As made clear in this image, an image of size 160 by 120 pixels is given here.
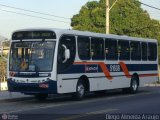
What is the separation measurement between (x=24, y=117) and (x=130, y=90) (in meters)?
13.4

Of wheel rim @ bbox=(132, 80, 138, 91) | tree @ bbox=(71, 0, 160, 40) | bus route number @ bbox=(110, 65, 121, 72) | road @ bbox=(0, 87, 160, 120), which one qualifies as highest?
tree @ bbox=(71, 0, 160, 40)

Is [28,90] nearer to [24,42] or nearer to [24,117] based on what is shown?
[24,42]

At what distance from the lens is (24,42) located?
22.1m

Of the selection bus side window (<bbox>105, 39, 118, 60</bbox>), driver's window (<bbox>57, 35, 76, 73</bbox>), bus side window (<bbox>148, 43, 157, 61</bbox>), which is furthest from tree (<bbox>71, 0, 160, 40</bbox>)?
driver's window (<bbox>57, 35, 76, 73</bbox>)

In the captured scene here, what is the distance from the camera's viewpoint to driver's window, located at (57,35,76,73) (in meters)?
21.6

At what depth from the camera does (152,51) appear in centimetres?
3050

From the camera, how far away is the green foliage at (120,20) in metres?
60.9

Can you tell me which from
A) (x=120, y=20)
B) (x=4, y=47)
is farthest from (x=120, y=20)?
(x=4, y=47)

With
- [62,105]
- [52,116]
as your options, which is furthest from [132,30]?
[52,116]

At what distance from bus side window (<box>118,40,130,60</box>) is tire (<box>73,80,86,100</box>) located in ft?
13.9

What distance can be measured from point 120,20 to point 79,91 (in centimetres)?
3895

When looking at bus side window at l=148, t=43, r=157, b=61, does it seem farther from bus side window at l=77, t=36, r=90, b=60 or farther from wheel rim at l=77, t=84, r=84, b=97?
wheel rim at l=77, t=84, r=84, b=97

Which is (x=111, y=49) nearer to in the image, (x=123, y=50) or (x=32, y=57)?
(x=123, y=50)

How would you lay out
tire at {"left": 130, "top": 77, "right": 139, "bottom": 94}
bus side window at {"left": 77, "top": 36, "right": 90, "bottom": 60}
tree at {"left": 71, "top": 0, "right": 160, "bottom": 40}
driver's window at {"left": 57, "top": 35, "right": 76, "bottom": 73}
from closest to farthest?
driver's window at {"left": 57, "top": 35, "right": 76, "bottom": 73} < bus side window at {"left": 77, "top": 36, "right": 90, "bottom": 60} < tire at {"left": 130, "top": 77, "right": 139, "bottom": 94} < tree at {"left": 71, "top": 0, "right": 160, "bottom": 40}
